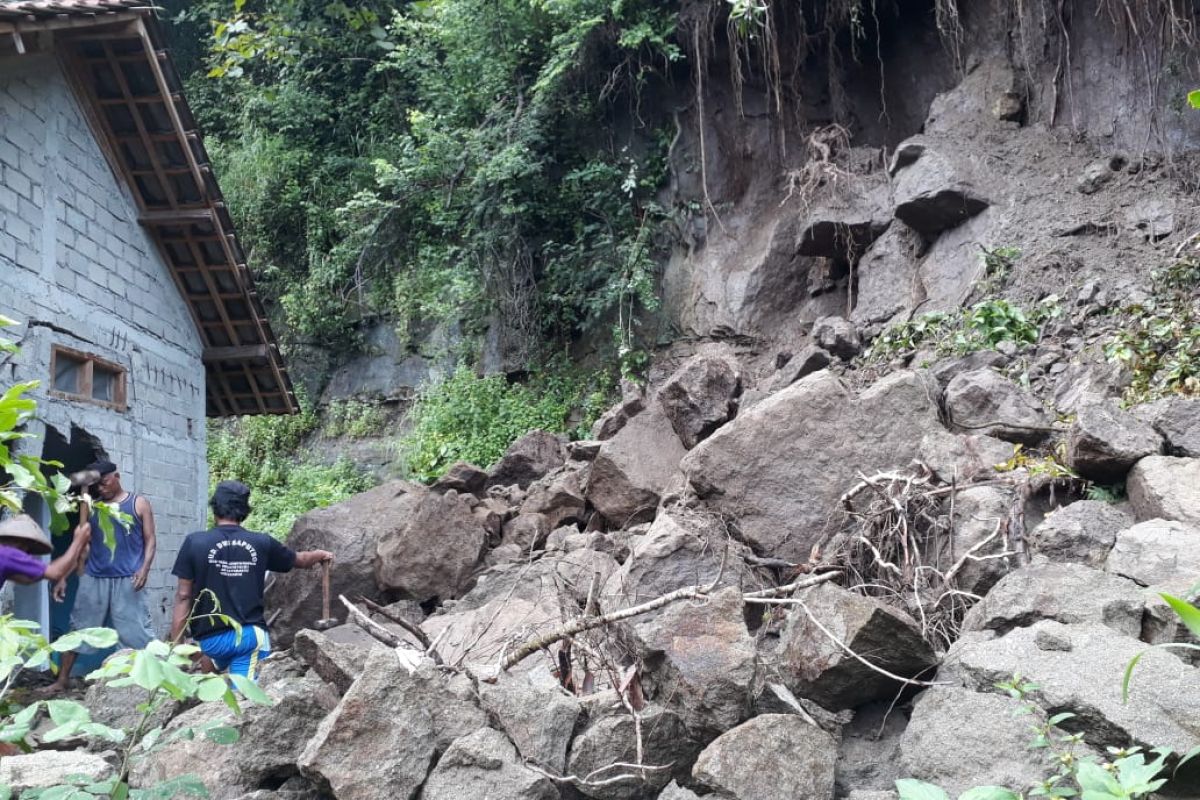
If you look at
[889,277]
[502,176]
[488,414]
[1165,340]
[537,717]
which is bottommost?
[537,717]

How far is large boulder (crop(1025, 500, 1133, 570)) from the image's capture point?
14.9ft

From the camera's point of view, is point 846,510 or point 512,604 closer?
point 846,510

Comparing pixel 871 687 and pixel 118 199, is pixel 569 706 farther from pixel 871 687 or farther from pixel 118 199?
pixel 118 199

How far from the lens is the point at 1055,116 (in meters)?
10.0

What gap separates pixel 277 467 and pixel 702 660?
15.0m

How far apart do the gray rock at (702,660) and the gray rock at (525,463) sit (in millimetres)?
6545

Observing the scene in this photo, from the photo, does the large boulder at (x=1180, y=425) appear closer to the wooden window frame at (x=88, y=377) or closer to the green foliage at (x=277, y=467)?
the wooden window frame at (x=88, y=377)

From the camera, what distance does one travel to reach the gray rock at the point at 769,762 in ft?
10.4

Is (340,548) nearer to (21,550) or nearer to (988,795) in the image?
(21,550)

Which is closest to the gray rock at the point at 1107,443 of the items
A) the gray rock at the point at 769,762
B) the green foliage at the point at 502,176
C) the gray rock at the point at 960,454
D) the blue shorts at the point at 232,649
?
the gray rock at the point at 960,454

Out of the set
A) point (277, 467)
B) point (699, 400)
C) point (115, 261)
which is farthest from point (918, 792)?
point (277, 467)

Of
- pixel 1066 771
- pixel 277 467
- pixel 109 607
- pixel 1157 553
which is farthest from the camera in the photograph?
pixel 277 467

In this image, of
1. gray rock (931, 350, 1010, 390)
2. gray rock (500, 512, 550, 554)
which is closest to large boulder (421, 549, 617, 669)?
gray rock (500, 512, 550, 554)

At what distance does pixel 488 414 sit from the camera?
15.0 meters
